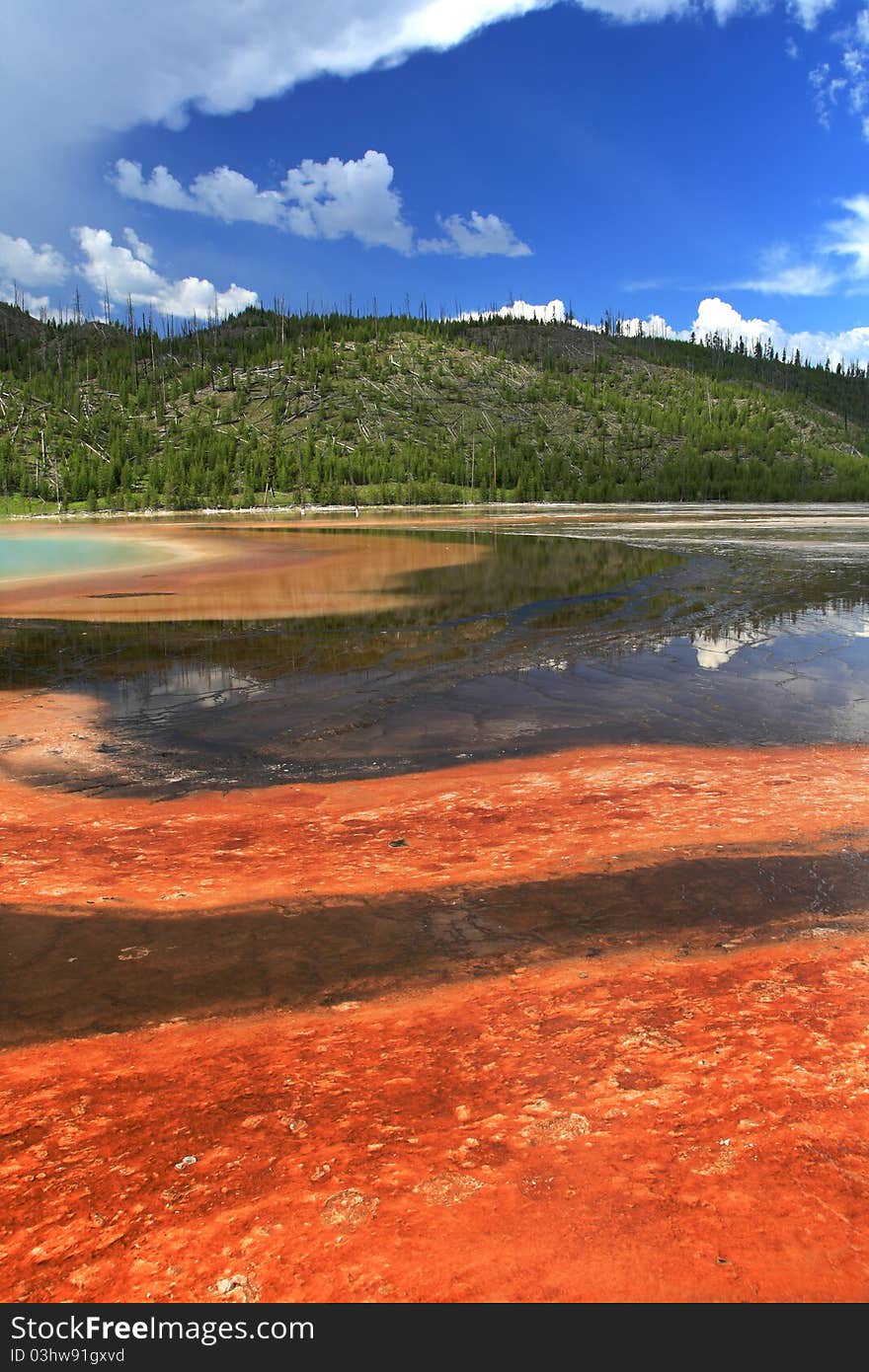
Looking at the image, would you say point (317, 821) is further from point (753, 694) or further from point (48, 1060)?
point (753, 694)

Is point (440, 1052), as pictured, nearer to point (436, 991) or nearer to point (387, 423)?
point (436, 991)

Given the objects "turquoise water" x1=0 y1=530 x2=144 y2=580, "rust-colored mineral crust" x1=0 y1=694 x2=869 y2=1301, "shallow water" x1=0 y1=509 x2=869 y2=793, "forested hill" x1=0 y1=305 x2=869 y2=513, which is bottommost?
"rust-colored mineral crust" x1=0 y1=694 x2=869 y2=1301

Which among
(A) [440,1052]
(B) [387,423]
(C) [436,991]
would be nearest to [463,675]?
(C) [436,991]

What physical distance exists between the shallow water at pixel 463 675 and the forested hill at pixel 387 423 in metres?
83.0

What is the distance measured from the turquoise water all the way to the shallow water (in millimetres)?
12987

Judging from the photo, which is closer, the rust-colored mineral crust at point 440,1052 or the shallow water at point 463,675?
the rust-colored mineral crust at point 440,1052

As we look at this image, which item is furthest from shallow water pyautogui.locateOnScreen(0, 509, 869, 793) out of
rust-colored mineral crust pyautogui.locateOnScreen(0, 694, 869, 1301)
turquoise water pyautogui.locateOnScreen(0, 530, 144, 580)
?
turquoise water pyautogui.locateOnScreen(0, 530, 144, 580)

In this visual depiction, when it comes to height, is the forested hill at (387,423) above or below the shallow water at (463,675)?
above

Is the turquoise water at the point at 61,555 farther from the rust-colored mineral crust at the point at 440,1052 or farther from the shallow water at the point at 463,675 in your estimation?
the rust-colored mineral crust at the point at 440,1052

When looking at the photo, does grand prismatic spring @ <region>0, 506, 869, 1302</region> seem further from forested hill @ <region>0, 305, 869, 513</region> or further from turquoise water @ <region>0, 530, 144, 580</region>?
forested hill @ <region>0, 305, 869, 513</region>

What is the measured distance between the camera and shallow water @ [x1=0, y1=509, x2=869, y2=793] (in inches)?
356

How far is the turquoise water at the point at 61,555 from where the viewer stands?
29172 mm

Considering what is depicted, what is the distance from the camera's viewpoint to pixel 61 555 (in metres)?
35.0

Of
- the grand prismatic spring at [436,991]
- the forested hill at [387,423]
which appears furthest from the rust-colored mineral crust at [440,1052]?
the forested hill at [387,423]
